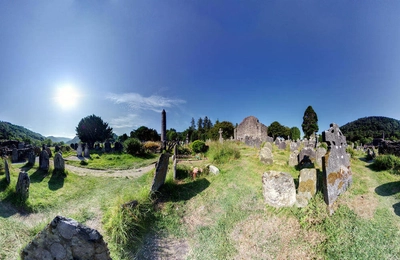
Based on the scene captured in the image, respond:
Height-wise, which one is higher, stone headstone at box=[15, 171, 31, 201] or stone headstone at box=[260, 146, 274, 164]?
stone headstone at box=[260, 146, 274, 164]

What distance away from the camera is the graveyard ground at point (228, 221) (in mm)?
4184

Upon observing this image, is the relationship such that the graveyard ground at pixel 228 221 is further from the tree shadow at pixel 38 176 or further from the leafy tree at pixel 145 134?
the leafy tree at pixel 145 134

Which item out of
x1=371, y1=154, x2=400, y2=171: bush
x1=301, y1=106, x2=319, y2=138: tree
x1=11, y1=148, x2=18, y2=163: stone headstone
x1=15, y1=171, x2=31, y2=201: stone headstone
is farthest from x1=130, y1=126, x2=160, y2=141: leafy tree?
x1=371, y1=154, x2=400, y2=171: bush

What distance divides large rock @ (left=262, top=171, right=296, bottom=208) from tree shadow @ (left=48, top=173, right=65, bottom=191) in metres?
9.63

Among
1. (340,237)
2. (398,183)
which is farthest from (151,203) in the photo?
(398,183)

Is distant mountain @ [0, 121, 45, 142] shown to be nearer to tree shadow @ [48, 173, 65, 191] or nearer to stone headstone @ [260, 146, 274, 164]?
tree shadow @ [48, 173, 65, 191]

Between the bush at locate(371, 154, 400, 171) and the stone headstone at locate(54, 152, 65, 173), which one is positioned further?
the stone headstone at locate(54, 152, 65, 173)

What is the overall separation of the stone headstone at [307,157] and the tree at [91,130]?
144 feet

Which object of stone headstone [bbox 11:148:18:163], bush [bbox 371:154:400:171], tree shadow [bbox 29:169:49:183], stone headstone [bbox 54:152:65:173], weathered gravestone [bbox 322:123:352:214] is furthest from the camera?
stone headstone [bbox 11:148:18:163]

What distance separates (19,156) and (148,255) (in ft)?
59.8

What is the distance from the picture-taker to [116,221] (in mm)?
5184

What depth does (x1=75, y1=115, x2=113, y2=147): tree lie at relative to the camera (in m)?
42.0

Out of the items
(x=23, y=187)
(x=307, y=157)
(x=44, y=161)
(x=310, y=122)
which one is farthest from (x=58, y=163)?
(x=310, y=122)

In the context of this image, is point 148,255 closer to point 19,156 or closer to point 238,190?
point 238,190
